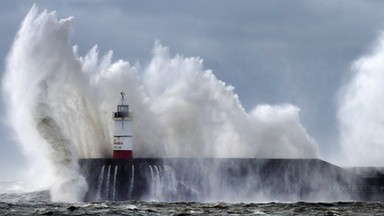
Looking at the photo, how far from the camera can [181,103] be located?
215 feet

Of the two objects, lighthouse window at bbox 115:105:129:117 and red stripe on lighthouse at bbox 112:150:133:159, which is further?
lighthouse window at bbox 115:105:129:117

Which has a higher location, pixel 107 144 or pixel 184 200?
pixel 107 144

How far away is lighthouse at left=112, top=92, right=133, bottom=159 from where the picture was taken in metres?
59.1

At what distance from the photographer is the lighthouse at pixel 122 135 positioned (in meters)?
59.1

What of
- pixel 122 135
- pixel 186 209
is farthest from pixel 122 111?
pixel 186 209

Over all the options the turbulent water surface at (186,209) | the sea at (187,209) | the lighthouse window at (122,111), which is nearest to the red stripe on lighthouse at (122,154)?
the lighthouse window at (122,111)

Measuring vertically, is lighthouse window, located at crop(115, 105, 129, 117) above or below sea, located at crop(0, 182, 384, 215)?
above

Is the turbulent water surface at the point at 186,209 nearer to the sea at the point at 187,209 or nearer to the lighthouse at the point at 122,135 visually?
the sea at the point at 187,209

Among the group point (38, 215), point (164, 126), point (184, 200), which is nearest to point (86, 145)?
point (164, 126)

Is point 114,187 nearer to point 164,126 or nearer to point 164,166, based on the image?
point 164,166

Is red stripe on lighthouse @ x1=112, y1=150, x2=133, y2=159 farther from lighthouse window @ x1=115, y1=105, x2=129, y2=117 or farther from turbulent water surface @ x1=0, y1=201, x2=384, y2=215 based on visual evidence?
turbulent water surface @ x1=0, y1=201, x2=384, y2=215

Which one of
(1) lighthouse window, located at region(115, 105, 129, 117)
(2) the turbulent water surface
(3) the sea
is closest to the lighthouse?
(1) lighthouse window, located at region(115, 105, 129, 117)

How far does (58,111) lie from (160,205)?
1497 centimetres

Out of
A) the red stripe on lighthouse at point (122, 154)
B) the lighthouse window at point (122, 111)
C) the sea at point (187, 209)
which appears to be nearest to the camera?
the sea at point (187, 209)
